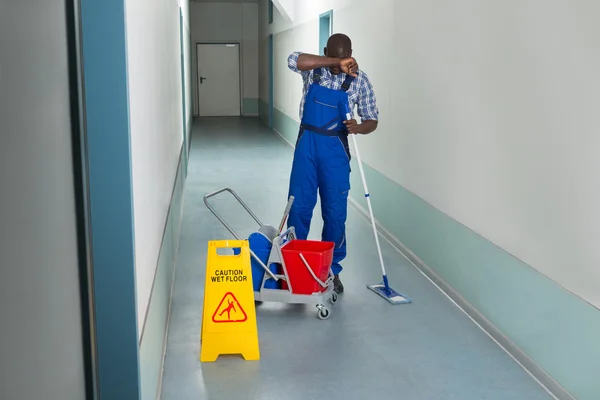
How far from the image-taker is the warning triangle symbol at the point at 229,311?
3.58 meters

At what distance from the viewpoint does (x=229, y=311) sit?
11.8 ft

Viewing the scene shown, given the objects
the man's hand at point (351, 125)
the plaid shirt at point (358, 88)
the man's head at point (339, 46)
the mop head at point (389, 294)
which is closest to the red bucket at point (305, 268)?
the mop head at point (389, 294)

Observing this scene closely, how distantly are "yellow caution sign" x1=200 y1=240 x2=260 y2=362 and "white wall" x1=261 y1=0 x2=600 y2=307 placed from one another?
4.88ft

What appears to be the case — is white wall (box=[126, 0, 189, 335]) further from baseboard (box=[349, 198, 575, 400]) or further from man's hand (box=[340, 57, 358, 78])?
baseboard (box=[349, 198, 575, 400])

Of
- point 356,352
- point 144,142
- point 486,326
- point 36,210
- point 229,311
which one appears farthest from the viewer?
point 486,326

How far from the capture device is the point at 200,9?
17609mm

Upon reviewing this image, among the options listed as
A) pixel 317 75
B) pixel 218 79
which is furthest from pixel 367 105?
pixel 218 79

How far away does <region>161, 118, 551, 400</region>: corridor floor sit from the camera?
3334mm

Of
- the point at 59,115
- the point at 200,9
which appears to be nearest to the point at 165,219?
the point at 59,115

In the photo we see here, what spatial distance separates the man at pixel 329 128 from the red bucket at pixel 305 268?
43 centimetres

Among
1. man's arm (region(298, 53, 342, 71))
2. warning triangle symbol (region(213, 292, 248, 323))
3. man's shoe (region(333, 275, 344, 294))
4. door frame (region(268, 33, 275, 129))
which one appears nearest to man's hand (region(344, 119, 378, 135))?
man's arm (region(298, 53, 342, 71))

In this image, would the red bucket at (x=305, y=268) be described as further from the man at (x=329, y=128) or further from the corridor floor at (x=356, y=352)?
the man at (x=329, y=128)

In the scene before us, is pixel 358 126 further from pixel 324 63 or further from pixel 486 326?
pixel 486 326

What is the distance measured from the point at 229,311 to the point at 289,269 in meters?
0.63
